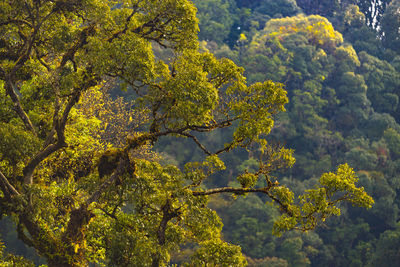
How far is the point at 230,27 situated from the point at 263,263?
37.9 m

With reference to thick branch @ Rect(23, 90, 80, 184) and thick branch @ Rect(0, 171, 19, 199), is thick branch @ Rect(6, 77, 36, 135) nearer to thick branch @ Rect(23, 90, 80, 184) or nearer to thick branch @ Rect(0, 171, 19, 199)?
thick branch @ Rect(23, 90, 80, 184)

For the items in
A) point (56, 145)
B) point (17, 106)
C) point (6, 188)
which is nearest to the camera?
point (6, 188)

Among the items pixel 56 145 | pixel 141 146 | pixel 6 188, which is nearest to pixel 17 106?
pixel 56 145

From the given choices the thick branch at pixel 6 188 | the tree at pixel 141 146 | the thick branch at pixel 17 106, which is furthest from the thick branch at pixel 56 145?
the thick branch at pixel 17 106

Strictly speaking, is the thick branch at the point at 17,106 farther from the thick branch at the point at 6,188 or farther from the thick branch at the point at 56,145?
the thick branch at the point at 6,188

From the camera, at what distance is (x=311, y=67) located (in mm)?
52812

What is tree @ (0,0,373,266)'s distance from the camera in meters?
9.18

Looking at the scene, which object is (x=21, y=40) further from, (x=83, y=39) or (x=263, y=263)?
(x=263, y=263)

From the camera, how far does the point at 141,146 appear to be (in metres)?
10.2

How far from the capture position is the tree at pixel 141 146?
9.18 metres

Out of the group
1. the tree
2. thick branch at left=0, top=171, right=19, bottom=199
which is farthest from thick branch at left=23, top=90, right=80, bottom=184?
thick branch at left=0, top=171, right=19, bottom=199

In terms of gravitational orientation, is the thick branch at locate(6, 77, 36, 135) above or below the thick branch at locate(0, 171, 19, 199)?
above

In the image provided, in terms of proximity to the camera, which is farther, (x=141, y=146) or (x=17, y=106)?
(x=17, y=106)

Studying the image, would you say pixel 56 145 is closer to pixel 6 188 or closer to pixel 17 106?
pixel 6 188
